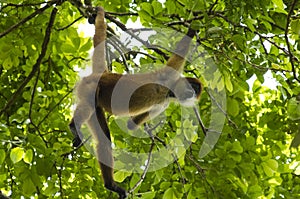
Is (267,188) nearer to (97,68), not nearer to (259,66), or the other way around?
(259,66)

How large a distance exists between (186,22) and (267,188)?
6.82 feet

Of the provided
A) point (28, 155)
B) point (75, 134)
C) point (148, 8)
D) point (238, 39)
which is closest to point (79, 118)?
point (75, 134)

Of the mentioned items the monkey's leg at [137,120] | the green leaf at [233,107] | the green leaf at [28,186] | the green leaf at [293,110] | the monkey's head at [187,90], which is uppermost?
the green leaf at [293,110]

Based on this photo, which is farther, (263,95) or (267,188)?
(263,95)

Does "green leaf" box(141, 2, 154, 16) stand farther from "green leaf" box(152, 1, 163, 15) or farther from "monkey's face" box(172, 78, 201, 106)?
"monkey's face" box(172, 78, 201, 106)

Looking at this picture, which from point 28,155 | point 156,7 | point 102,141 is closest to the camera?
point 156,7

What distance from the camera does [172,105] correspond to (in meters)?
5.20

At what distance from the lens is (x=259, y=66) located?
389 cm

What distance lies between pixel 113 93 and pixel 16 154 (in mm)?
911

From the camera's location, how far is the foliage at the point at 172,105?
377 centimetres

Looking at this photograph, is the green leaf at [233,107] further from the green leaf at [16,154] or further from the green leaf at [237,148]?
the green leaf at [16,154]

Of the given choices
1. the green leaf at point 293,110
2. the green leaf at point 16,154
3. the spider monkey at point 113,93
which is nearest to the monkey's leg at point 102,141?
the spider monkey at point 113,93

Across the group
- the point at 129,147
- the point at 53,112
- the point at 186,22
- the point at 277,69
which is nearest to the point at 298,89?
the point at 277,69

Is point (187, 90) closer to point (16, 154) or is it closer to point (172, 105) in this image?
point (172, 105)
